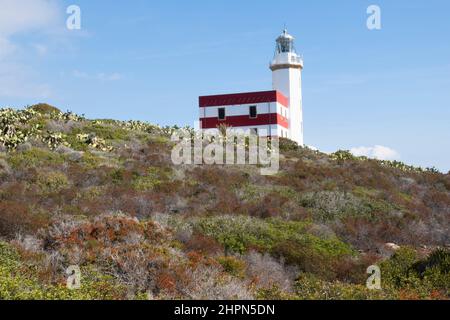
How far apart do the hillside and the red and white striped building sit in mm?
13872

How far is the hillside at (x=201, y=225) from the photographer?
27.3ft

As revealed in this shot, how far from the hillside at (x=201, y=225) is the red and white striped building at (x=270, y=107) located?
13872mm

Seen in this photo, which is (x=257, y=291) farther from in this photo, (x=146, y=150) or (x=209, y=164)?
(x=146, y=150)

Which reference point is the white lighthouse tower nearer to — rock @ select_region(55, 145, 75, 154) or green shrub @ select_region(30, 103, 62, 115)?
green shrub @ select_region(30, 103, 62, 115)

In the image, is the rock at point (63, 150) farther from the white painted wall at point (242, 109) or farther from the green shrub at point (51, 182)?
the white painted wall at point (242, 109)

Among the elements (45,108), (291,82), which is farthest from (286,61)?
(45,108)

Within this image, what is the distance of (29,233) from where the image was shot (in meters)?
11.7

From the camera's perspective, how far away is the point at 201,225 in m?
13.6

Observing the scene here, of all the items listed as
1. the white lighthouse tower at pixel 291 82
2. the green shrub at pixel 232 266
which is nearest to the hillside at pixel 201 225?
the green shrub at pixel 232 266
